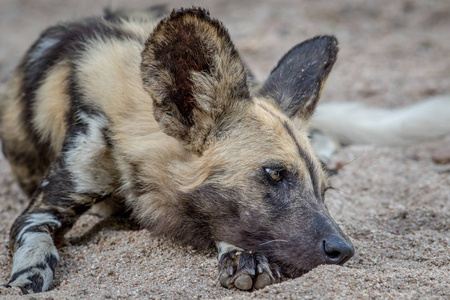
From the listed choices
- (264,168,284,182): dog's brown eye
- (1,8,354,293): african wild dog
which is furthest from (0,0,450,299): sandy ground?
(264,168,284,182): dog's brown eye

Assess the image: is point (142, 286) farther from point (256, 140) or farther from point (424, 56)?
point (424, 56)

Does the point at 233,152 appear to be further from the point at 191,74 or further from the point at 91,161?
the point at 91,161

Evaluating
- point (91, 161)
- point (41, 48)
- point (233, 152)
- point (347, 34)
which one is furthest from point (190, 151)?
point (347, 34)

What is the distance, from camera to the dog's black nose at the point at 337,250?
2.32m

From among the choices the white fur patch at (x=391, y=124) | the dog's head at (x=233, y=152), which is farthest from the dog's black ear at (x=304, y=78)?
the white fur patch at (x=391, y=124)

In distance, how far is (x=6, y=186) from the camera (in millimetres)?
4129

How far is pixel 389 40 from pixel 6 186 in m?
4.47

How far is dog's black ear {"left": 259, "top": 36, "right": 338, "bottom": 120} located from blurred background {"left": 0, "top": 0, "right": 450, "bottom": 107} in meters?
2.43

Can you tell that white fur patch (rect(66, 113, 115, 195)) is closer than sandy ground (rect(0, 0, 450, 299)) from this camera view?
No

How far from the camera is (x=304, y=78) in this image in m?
3.09

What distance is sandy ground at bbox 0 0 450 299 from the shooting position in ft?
7.57

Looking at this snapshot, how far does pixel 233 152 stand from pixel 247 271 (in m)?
0.50

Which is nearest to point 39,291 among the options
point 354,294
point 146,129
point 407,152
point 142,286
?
point 142,286

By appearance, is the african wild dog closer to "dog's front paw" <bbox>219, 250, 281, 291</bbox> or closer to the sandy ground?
"dog's front paw" <bbox>219, 250, 281, 291</bbox>
